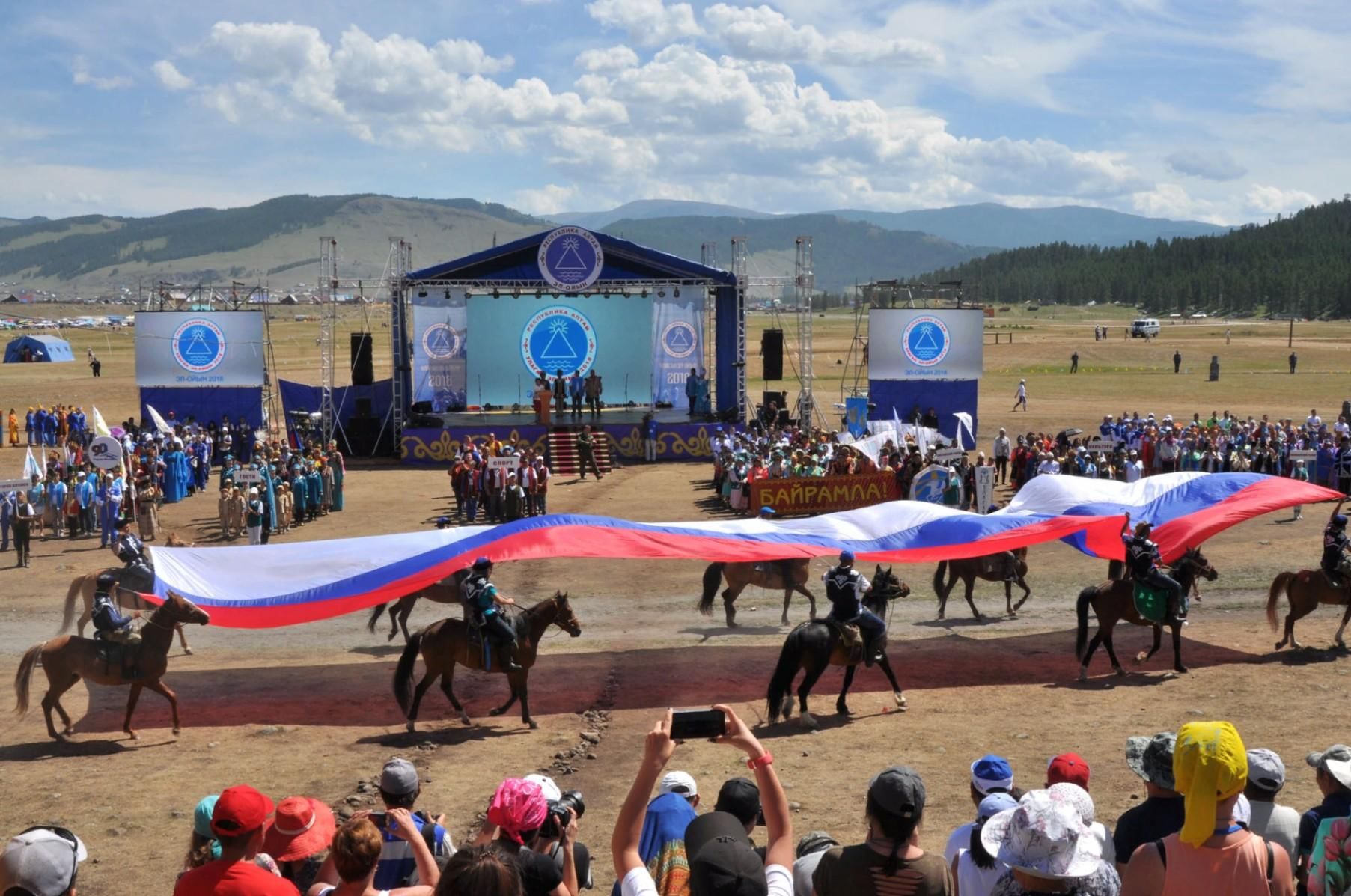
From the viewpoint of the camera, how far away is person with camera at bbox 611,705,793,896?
4.64 m

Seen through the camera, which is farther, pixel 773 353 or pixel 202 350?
pixel 773 353

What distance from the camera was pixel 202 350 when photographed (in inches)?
1583

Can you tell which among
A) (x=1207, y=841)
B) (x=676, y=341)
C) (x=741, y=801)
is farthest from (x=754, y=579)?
(x=676, y=341)

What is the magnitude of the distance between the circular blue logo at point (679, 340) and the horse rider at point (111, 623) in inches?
1180

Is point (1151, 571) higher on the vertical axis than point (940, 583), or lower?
higher

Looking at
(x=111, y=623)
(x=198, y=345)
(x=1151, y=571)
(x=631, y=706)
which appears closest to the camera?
(x=111, y=623)

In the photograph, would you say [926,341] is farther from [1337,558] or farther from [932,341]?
[1337,558]

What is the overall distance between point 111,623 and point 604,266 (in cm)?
2812

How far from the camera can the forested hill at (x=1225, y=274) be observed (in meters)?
133

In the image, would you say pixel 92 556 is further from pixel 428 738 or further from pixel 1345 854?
pixel 1345 854

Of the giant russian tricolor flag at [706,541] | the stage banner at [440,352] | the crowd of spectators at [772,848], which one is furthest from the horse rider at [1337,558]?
the stage banner at [440,352]

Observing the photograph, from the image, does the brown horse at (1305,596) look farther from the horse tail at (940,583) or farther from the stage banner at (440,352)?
the stage banner at (440,352)

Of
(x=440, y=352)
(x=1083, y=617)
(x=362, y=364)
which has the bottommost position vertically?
(x=1083, y=617)

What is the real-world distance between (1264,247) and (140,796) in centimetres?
17040
